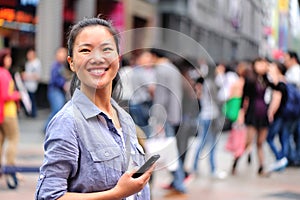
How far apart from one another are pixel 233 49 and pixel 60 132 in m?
51.9

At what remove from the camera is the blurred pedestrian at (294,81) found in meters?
12.5

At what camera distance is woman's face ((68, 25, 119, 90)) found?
2314mm

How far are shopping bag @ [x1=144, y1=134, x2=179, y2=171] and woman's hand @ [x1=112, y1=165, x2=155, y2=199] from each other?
8 cm

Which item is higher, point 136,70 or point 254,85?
point 136,70

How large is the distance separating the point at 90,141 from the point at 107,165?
94 mm

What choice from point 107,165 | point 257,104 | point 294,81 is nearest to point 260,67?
point 257,104

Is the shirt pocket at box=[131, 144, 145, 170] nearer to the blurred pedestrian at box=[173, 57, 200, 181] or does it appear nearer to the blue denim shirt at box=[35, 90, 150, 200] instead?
the blue denim shirt at box=[35, 90, 150, 200]

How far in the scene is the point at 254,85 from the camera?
37.2 feet

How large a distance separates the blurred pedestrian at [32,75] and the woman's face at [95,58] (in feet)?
55.3

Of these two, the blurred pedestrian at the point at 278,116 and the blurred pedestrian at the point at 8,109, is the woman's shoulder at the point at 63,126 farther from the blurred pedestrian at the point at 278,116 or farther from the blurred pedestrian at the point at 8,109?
the blurred pedestrian at the point at 278,116

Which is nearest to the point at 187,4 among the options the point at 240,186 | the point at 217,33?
the point at 217,33

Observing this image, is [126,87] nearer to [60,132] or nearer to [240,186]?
[60,132]

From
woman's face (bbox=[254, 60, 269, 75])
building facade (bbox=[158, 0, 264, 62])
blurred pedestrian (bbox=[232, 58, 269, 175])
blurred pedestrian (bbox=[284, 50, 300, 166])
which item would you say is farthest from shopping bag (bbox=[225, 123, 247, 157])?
building facade (bbox=[158, 0, 264, 62])

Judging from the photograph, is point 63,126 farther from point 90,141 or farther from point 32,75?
point 32,75
